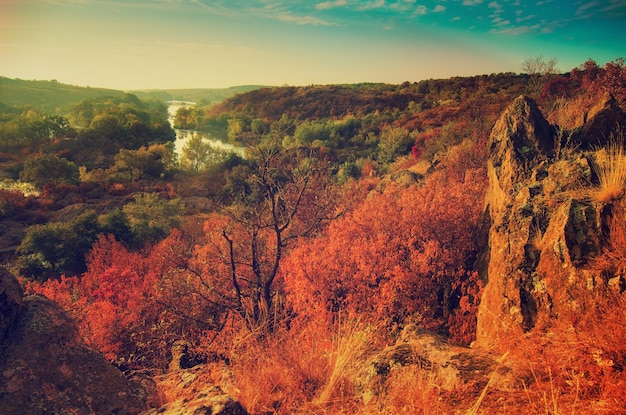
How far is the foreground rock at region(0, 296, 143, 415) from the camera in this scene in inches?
152

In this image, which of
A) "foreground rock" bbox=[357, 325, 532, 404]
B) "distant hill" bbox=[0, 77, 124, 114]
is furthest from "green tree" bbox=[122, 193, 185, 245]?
"distant hill" bbox=[0, 77, 124, 114]

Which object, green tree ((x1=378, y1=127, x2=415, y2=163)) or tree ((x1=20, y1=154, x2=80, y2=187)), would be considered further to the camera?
tree ((x1=20, y1=154, x2=80, y2=187))

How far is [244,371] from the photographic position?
5.35 metres

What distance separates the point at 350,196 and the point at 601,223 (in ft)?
59.6

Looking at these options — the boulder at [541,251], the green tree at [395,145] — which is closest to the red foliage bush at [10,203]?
the green tree at [395,145]

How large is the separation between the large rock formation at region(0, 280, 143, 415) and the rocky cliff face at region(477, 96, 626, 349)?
16.9ft

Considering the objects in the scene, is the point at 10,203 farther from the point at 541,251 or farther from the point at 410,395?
the point at 541,251

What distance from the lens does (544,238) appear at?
18.1 feet

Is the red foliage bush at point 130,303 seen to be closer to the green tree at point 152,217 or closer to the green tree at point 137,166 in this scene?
the green tree at point 152,217

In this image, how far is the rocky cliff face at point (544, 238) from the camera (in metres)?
4.62

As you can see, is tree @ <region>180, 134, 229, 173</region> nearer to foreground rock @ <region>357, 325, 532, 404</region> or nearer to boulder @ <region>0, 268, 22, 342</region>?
boulder @ <region>0, 268, 22, 342</region>

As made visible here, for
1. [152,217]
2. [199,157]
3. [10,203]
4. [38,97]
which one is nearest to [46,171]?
[10,203]

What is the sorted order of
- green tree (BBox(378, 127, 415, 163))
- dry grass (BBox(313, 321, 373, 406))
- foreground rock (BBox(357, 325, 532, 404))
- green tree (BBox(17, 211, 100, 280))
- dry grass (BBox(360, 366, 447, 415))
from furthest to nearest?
1. green tree (BBox(378, 127, 415, 163))
2. green tree (BBox(17, 211, 100, 280))
3. dry grass (BBox(313, 321, 373, 406))
4. foreground rock (BBox(357, 325, 532, 404))
5. dry grass (BBox(360, 366, 447, 415))

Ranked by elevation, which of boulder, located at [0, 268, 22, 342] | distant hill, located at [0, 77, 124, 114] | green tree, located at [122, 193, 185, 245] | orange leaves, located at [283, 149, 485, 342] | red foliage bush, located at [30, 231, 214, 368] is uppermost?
distant hill, located at [0, 77, 124, 114]
